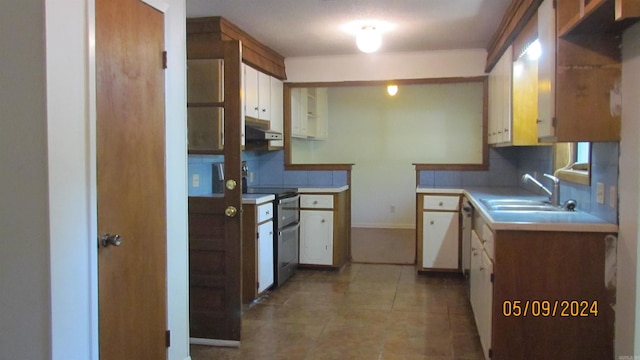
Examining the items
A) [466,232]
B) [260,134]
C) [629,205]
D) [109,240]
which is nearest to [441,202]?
[466,232]

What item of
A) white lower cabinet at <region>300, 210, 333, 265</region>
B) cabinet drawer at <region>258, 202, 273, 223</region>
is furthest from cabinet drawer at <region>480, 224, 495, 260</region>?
white lower cabinet at <region>300, 210, 333, 265</region>

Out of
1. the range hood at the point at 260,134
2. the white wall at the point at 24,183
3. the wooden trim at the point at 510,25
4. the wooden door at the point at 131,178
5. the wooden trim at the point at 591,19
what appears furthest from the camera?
the range hood at the point at 260,134

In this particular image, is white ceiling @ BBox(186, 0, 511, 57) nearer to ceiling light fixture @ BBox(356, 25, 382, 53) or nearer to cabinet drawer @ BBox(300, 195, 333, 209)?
ceiling light fixture @ BBox(356, 25, 382, 53)

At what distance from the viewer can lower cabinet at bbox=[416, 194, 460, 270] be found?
16.1 ft

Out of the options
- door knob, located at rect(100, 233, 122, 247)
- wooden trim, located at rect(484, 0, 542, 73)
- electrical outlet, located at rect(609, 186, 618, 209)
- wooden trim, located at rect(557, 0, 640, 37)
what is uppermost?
wooden trim, located at rect(484, 0, 542, 73)

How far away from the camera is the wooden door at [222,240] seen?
3.14 metres

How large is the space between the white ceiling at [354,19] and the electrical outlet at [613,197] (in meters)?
1.55

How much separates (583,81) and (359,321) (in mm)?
2187

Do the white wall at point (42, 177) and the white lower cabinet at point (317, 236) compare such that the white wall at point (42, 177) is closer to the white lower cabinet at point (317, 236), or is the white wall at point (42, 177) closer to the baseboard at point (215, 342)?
the baseboard at point (215, 342)

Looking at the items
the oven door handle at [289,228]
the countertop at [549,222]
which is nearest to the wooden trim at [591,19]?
the countertop at [549,222]

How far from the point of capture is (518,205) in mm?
3467

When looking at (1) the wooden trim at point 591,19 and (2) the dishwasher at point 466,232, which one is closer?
(1) the wooden trim at point 591,19

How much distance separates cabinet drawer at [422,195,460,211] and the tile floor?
0.67 m

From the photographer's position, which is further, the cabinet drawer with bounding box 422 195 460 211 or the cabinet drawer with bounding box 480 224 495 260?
the cabinet drawer with bounding box 422 195 460 211
